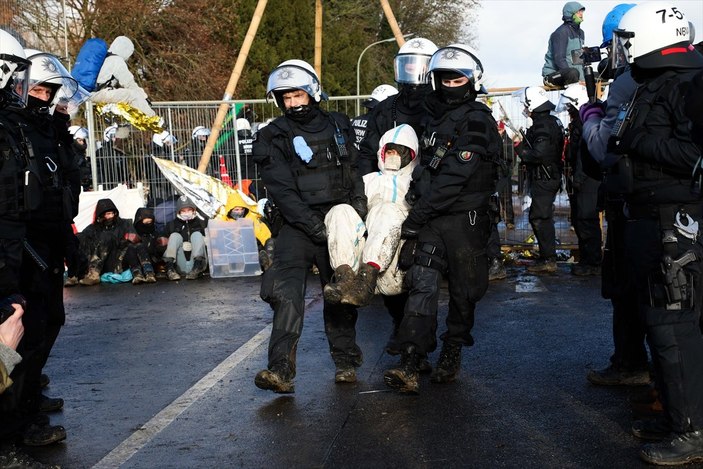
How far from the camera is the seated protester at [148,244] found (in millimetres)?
12320

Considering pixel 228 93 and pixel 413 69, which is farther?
pixel 228 93

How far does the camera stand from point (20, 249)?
4953mm

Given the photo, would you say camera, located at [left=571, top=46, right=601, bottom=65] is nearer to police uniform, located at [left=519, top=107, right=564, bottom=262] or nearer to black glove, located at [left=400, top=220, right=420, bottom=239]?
black glove, located at [left=400, top=220, right=420, bottom=239]

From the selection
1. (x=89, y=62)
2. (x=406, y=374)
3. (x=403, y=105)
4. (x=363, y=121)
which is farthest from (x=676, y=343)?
(x=89, y=62)

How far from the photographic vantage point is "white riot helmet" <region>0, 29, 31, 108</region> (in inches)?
194

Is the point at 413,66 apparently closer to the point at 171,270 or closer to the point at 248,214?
the point at 171,270

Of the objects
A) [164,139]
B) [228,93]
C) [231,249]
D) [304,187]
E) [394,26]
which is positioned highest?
[394,26]

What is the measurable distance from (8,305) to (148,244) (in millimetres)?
8303

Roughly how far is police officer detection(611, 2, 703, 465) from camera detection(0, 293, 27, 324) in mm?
3124

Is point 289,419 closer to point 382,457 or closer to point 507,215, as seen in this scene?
point 382,457

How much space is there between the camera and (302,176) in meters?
6.55

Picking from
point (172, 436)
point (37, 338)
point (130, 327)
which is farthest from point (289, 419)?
point (130, 327)

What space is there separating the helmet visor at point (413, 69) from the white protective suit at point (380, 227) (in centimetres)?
152

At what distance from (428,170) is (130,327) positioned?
13.4ft
